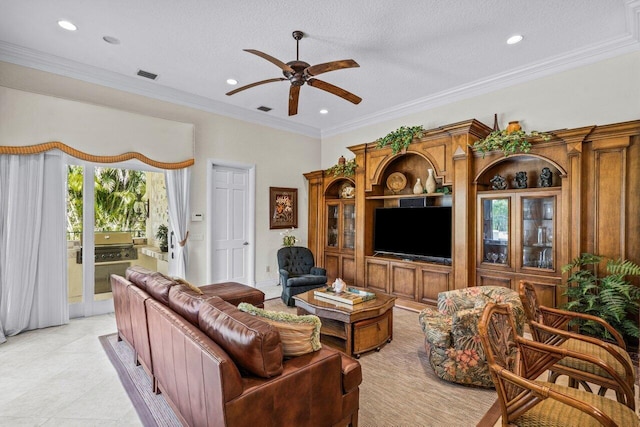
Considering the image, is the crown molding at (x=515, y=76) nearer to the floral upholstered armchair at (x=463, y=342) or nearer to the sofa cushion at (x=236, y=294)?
the floral upholstered armchair at (x=463, y=342)

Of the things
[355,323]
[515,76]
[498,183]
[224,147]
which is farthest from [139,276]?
[515,76]

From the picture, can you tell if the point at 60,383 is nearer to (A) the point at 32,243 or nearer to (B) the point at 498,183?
(A) the point at 32,243

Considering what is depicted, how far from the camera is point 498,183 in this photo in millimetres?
4219

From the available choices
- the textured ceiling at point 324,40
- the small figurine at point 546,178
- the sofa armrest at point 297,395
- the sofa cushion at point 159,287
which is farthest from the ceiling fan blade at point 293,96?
the small figurine at point 546,178

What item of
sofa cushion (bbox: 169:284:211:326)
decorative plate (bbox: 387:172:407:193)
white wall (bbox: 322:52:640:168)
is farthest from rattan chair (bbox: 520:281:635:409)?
decorative plate (bbox: 387:172:407:193)

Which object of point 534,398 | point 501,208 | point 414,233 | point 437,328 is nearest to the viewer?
point 534,398

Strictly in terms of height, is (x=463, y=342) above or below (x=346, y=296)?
below

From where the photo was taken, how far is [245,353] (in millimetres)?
1631

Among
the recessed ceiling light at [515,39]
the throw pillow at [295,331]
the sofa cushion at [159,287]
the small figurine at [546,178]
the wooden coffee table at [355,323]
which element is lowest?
the wooden coffee table at [355,323]

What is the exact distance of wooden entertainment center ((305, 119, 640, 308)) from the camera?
336 cm

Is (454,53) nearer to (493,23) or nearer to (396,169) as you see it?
(493,23)

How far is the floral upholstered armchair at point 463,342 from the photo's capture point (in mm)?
2580

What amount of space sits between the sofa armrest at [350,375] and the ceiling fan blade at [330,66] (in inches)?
96.3

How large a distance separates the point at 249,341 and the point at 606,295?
11.4ft
